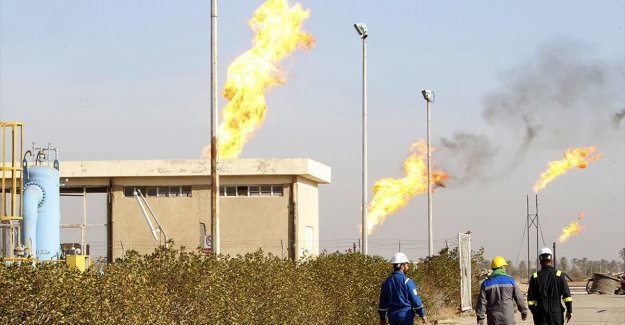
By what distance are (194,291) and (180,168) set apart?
41368 mm

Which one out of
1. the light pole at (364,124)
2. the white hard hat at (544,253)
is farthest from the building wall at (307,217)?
the white hard hat at (544,253)

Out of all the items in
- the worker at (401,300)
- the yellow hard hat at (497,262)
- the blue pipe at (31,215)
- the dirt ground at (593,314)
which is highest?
the blue pipe at (31,215)

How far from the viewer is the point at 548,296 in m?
18.5

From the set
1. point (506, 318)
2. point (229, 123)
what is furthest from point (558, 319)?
point (229, 123)

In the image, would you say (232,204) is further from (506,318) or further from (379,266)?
(506,318)

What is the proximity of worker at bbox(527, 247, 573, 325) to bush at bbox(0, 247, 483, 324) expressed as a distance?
479cm

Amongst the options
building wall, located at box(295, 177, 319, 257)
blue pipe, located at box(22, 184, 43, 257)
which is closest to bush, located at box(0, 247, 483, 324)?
blue pipe, located at box(22, 184, 43, 257)

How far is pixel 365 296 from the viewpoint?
2900 cm

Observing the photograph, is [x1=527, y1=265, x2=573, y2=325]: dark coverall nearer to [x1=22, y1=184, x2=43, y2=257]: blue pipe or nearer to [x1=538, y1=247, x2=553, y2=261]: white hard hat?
[x1=538, y1=247, x2=553, y2=261]: white hard hat

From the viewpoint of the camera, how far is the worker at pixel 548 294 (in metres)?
18.4

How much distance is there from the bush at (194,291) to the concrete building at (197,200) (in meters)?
25.8

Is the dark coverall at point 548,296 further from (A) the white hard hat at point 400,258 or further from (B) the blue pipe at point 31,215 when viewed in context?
(B) the blue pipe at point 31,215

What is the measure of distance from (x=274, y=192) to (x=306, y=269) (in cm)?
3318

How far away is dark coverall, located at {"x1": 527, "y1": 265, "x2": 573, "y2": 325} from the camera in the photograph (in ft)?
60.4
